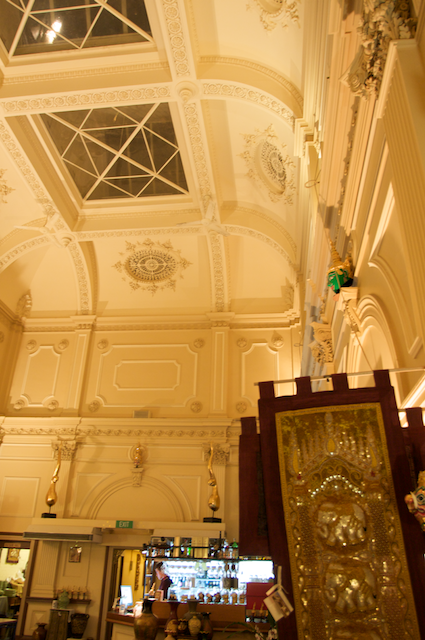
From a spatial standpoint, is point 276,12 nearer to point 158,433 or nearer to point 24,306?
point 158,433

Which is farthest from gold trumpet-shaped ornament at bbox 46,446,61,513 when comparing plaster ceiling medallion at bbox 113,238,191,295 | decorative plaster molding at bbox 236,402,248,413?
plaster ceiling medallion at bbox 113,238,191,295

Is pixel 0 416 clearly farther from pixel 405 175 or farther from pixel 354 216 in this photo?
pixel 405 175

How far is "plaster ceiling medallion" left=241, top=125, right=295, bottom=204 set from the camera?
8.55 metres

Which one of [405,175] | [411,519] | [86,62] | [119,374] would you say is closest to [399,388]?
[411,519]

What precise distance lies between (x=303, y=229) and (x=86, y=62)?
4396 millimetres

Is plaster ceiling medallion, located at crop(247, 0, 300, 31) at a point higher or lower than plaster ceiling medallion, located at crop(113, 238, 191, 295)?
lower

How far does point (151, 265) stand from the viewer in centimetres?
1258

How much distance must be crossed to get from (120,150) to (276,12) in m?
4.23

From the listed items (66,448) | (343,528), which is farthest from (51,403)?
(343,528)

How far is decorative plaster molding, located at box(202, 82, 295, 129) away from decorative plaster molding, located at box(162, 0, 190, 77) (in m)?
0.43

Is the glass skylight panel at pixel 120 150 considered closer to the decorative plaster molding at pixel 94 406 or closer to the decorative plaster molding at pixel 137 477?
the decorative plaster molding at pixel 94 406

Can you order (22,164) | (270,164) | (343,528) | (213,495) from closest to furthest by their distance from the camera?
(343,528)
(270,164)
(22,164)
(213,495)

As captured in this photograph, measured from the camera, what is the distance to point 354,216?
4453 millimetres

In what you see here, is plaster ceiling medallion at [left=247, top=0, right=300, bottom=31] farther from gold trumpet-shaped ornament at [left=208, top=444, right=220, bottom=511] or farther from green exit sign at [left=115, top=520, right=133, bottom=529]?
green exit sign at [left=115, top=520, right=133, bottom=529]
